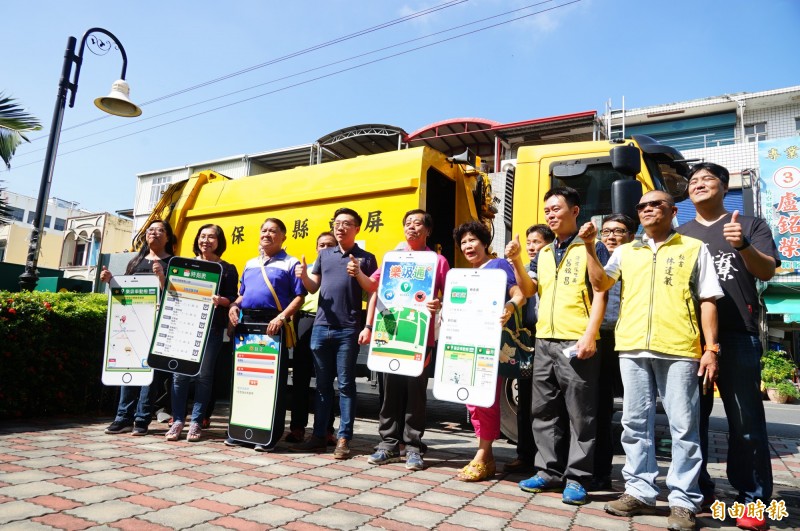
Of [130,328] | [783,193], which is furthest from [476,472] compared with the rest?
[783,193]

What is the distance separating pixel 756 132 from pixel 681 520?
20165 mm

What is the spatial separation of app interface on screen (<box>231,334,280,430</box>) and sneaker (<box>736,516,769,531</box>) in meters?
3.24

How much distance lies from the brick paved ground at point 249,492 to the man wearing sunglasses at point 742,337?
0.32m

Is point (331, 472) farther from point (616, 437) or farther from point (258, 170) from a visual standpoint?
point (258, 170)

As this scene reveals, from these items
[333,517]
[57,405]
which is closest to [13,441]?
[57,405]

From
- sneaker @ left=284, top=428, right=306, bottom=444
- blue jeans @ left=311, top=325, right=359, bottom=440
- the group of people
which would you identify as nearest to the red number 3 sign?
the group of people

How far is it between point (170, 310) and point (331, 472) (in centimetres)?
210

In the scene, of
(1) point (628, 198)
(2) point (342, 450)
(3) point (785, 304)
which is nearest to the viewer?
(2) point (342, 450)

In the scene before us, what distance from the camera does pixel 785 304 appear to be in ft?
49.3

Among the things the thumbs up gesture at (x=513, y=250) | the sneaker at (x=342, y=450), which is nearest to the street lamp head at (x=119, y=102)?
the sneaker at (x=342, y=450)

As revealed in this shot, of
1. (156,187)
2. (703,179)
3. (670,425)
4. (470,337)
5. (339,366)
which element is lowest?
(670,425)

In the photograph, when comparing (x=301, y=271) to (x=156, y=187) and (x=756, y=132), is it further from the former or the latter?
(x=156, y=187)

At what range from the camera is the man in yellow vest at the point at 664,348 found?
9.14ft

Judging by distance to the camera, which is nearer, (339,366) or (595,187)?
(339,366)
